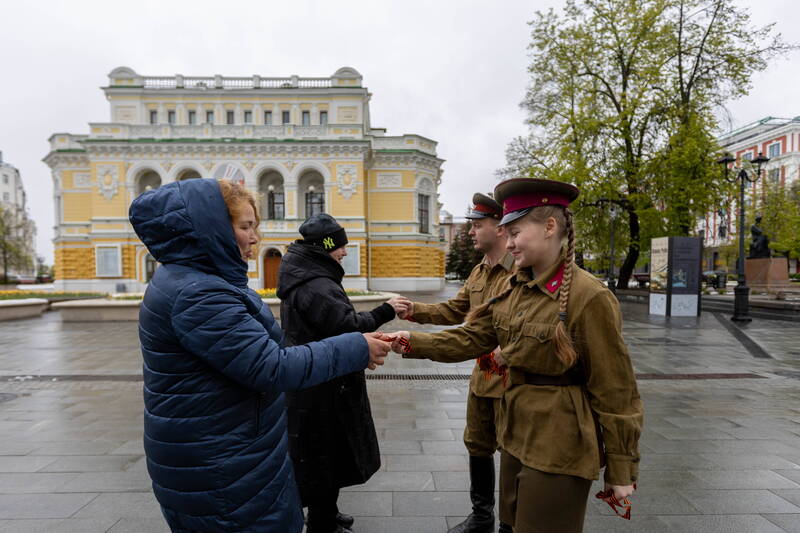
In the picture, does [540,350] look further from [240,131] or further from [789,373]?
[240,131]

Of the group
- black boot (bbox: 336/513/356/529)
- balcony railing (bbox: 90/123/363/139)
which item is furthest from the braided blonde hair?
balcony railing (bbox: 90/123/363/139)

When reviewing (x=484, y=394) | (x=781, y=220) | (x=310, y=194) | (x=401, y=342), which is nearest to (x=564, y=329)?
(x=401, y=342)

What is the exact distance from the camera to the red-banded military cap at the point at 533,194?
1969mm

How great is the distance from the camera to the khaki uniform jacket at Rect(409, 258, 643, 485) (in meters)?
1.79

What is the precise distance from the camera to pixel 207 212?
165cm

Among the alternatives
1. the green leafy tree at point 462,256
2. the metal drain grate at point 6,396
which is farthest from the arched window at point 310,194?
the metal drain grate at point 6,396

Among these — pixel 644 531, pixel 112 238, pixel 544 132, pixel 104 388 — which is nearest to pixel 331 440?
pixel 644 531

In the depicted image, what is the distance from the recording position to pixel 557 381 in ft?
6.29

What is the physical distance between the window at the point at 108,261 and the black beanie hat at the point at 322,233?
35.6 metres

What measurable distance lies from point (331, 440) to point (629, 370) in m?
1.75

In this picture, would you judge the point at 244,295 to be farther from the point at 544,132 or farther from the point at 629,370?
the point at 544,132

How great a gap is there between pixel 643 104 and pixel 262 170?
25286 mm

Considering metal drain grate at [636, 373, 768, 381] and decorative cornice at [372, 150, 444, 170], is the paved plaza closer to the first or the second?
metal drain grate at [636, 373, 768, 381]

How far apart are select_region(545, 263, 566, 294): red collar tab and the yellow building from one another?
30325 mm
